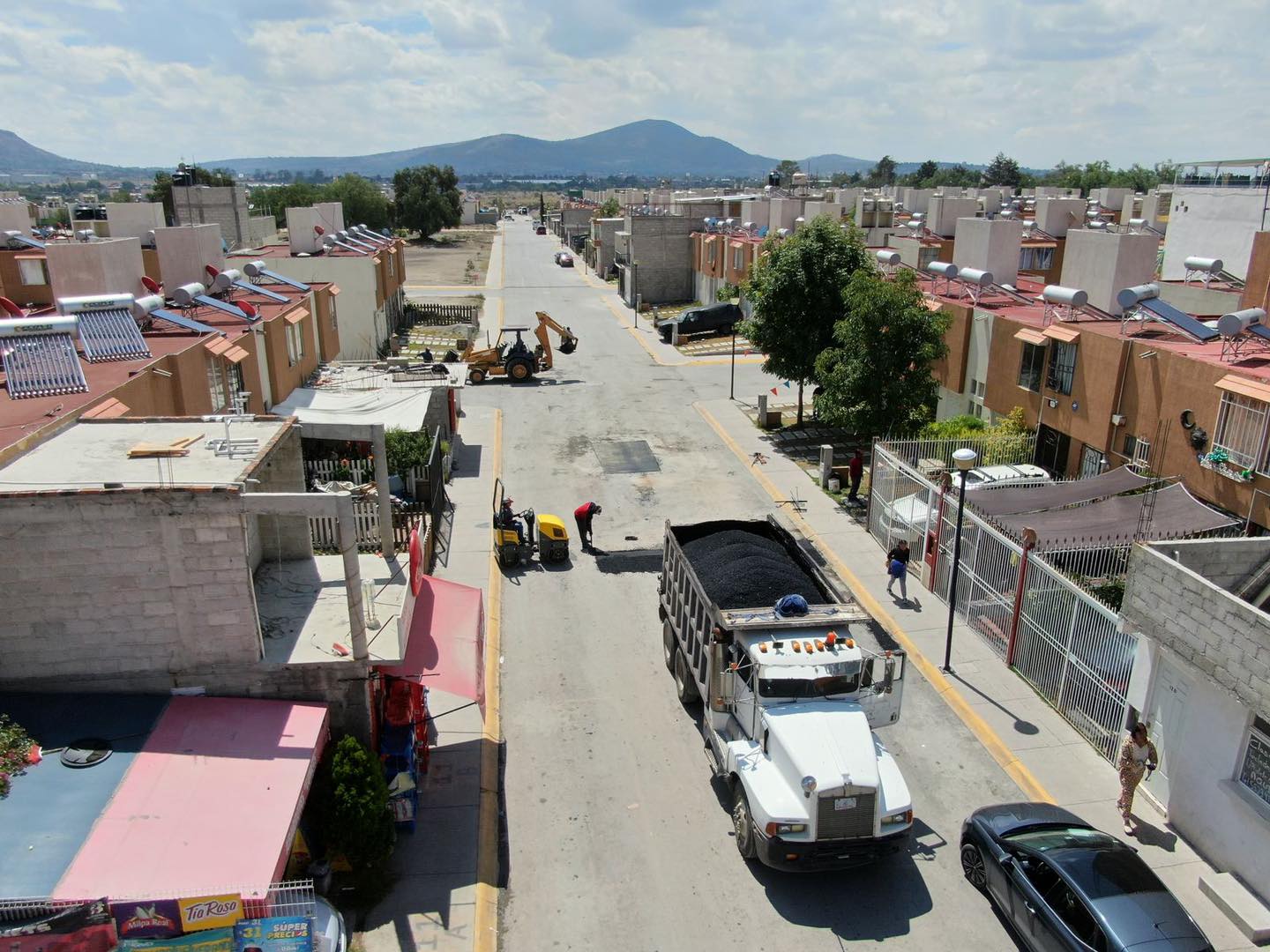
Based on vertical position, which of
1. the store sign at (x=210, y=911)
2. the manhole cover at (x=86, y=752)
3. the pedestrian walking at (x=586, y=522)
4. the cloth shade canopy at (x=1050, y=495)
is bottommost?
the pedestrian walking at (x=586, y=522)

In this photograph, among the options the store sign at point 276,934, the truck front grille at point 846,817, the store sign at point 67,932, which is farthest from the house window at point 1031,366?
the store sign at point 67,932

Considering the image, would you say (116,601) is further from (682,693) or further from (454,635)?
(682,693)

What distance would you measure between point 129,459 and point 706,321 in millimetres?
36256

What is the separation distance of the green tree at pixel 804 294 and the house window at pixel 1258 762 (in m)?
17.4

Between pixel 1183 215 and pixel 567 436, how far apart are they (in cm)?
2585

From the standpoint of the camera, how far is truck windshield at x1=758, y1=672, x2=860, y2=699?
10914mm

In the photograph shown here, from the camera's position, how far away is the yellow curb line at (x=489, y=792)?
9820 mm

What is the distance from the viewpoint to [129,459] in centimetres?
1085

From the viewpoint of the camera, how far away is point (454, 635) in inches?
492

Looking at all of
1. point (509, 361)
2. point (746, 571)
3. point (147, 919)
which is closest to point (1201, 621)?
point (746, 571)

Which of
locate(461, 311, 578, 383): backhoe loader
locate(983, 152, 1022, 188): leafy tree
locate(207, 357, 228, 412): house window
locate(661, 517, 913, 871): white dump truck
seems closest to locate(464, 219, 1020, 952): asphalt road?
locate(661, 517, 913, 871): white dump truck

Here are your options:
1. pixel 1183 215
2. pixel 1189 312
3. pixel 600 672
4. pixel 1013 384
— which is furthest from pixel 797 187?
pixel 600 672

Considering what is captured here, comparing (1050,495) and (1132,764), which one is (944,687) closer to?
(1132,764)

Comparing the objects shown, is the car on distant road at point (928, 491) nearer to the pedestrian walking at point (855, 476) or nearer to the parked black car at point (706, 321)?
the pedestrian walking at point (855, 476)
